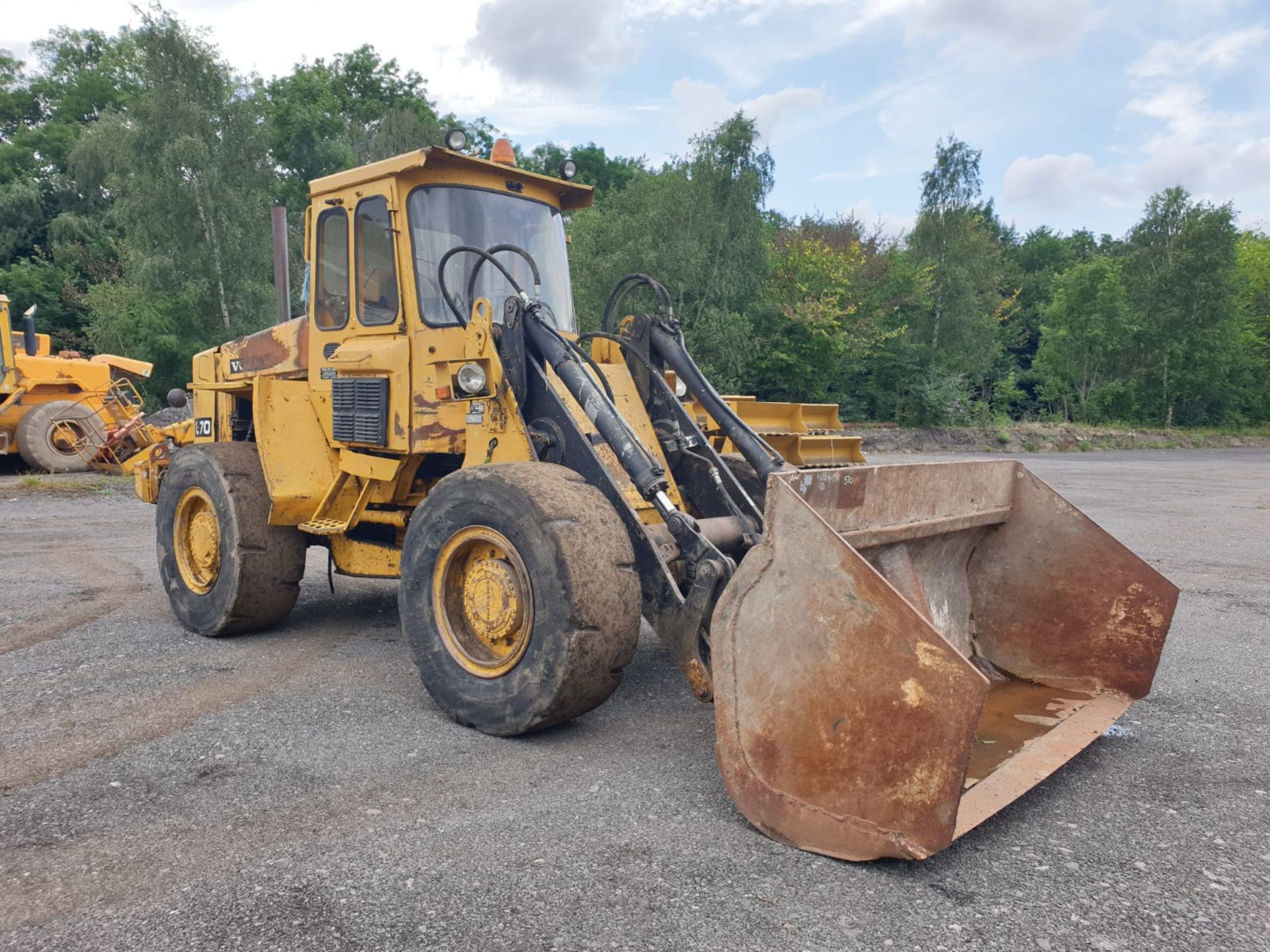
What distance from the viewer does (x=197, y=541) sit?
611 cm

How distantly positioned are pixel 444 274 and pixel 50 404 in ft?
46.2

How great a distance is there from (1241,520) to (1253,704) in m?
9.42

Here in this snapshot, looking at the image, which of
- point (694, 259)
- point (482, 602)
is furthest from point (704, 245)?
point (482, 602)

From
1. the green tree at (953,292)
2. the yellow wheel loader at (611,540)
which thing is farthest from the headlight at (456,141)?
the green tree at (953,292)

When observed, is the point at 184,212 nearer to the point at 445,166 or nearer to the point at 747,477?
the point at 445,166

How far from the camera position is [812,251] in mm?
32531

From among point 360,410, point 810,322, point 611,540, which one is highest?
point 810,322

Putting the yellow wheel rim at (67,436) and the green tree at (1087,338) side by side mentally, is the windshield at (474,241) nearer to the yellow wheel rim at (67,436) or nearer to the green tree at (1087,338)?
the yellow wheel rim at (67,436)

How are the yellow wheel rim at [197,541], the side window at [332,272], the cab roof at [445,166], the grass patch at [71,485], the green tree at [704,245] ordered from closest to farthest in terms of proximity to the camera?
the cab roof at [445,166] → the side window at [332,272] → the yellow wheel rim at [197,541] → the grass patch at [71,485] → the green tree at [704,245]

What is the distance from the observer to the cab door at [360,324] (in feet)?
16.7

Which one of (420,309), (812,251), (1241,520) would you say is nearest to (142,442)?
→ (420,309)

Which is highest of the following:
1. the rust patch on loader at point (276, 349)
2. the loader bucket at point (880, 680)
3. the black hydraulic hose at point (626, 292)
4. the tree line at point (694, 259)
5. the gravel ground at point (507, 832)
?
the tree line at point (694, 259)

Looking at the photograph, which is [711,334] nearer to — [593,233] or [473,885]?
[593,233]

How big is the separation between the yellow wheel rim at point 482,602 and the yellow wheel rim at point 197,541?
2.26 m
